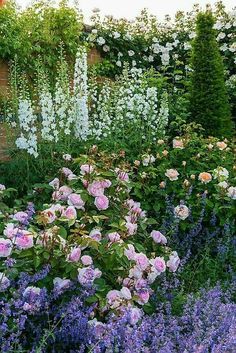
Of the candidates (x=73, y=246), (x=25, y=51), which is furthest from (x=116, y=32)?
(x=73, y=246)

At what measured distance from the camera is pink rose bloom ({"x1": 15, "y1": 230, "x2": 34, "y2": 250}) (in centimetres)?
254

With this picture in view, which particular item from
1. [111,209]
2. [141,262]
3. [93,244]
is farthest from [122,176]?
[93,244]

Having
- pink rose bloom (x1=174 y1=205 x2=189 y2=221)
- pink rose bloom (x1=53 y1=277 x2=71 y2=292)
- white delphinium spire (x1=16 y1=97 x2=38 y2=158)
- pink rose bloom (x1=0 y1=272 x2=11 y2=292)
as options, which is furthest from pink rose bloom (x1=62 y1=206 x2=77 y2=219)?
white delphinium spire (x1=16 y1=97 x2=38 y2=158)

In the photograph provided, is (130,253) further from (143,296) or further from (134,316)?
(134,316)

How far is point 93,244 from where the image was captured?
2.61 m

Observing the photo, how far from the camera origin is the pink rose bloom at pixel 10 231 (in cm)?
259

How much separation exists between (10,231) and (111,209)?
0.76 metres

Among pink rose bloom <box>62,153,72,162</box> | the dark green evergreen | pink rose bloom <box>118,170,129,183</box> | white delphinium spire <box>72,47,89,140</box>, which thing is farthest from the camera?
the dark green evergreen

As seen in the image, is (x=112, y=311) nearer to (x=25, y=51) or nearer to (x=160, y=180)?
(x=160, y=180)

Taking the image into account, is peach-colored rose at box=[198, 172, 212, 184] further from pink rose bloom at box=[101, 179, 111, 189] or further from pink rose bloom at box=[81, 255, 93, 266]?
pink rose bloom at box=[81, 255, 93, 266]

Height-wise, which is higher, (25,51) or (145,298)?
(25,51)

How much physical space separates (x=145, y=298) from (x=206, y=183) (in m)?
1.77

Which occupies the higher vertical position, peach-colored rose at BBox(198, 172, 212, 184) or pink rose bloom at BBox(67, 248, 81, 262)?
pink rose bloom at BBox(67, 248, 81, 262)

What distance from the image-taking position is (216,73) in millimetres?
6871
